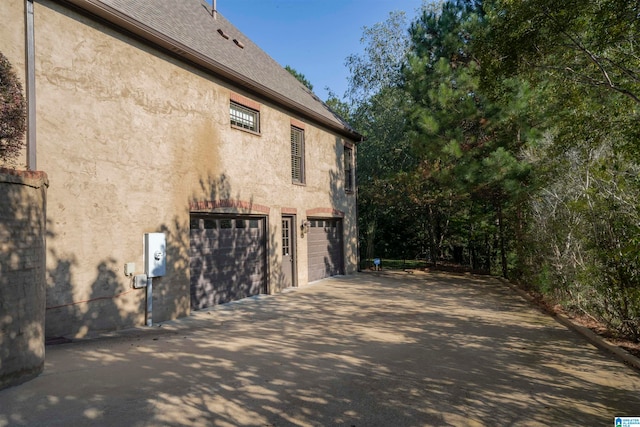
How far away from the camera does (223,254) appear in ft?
32.0

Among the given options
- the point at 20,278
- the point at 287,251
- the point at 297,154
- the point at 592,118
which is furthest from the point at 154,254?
the point at 592,118

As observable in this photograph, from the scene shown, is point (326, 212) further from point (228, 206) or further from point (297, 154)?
point (228, 206)

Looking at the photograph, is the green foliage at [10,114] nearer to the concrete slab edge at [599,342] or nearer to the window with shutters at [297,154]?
the window with shutters at [297,154]

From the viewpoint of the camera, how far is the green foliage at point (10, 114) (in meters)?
5.38

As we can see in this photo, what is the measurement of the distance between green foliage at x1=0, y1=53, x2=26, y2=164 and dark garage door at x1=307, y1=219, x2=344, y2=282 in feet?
30.5

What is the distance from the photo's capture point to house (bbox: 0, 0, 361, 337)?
20.4 ft

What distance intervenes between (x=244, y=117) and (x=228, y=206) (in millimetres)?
2797

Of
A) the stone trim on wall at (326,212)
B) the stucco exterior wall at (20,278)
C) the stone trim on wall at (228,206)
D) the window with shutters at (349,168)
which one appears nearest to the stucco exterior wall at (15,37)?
the stucco exterior wall at (20,278)

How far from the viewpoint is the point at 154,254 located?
755cm

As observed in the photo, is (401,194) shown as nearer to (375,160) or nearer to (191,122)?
(375,160)

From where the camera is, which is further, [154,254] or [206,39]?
[206,39]

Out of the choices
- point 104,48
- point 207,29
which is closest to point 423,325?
point 104,48

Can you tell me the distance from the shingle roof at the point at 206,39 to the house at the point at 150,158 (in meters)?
0.05

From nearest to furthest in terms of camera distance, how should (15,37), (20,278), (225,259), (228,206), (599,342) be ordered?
(20,278), (15,37), (599,342), (228,206), (225,259)
